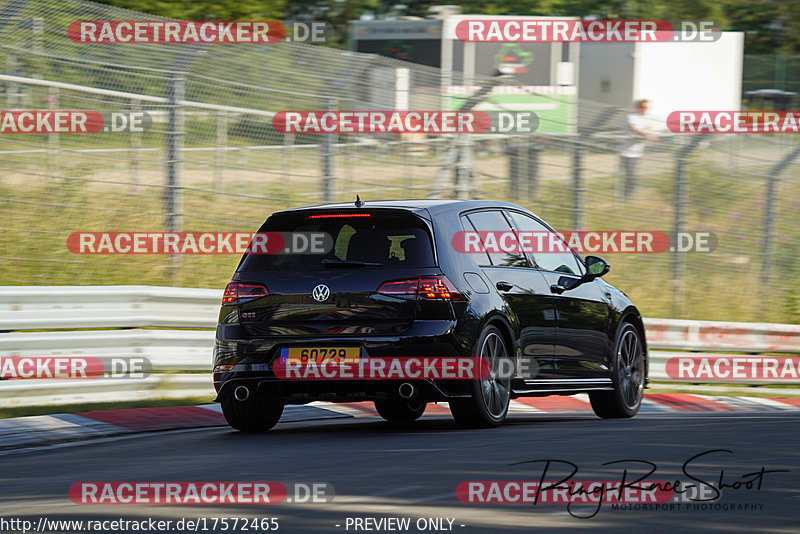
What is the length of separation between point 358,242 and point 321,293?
1.48ft

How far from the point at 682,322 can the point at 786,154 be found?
418 cm

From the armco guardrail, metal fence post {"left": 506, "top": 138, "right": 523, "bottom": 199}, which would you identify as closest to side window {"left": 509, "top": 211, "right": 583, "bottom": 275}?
the armco guardrail

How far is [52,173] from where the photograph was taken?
13.7 m

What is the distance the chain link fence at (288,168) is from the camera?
13820 millimetres

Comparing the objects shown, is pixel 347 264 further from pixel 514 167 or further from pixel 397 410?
pixel 514 167

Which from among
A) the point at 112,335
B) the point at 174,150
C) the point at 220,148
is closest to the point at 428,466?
the point at 112,335

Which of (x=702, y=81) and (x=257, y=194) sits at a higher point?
(x=702, y=81)

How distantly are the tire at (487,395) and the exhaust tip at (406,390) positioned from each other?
13.1 inches

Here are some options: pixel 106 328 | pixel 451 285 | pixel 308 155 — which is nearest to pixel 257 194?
pixel 308 155

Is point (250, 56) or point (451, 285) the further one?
point (250, 56)

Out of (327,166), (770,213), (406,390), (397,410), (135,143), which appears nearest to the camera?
(406,390)

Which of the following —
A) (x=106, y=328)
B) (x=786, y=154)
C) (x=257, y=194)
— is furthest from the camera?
(x=786, y=154)

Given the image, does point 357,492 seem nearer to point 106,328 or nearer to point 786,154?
point 106,328

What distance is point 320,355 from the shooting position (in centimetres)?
896
